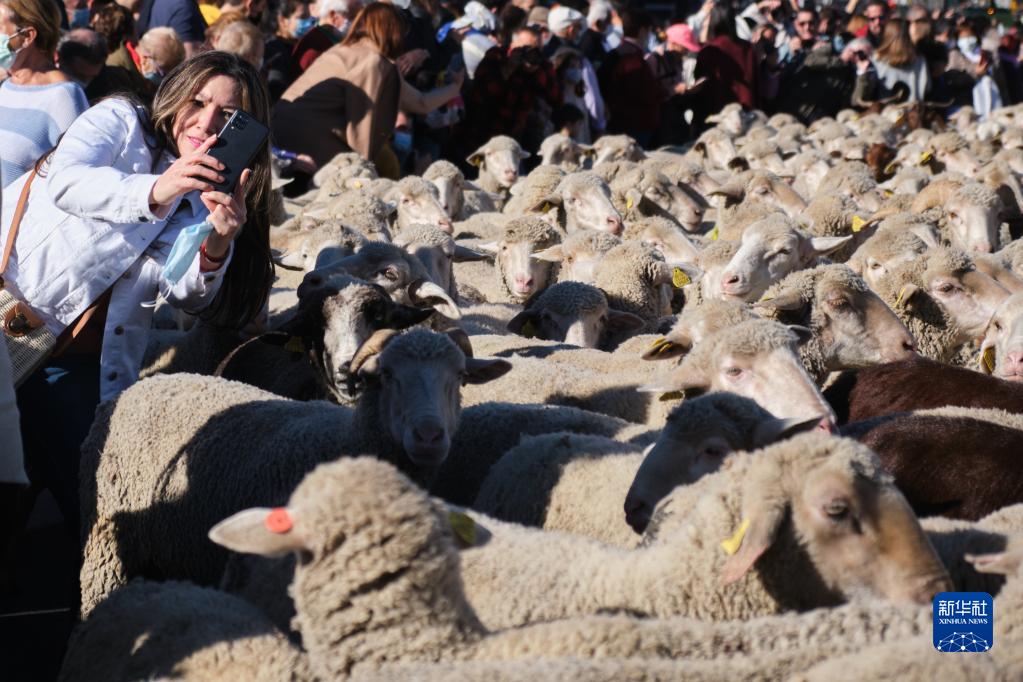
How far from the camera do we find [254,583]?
10.0 ft

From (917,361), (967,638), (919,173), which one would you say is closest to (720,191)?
(919,173)

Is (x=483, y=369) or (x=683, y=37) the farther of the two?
(x=683, y=37)

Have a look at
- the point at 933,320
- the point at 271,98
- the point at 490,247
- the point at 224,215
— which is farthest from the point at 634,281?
the point at 271,98

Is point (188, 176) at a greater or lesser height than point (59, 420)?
greater

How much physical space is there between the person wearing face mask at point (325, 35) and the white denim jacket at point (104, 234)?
23.8 ft

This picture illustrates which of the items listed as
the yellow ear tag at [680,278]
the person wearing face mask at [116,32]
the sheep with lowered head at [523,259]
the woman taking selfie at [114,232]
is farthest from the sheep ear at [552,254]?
the woman taking selfie at [114,232]

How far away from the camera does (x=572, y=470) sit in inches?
137

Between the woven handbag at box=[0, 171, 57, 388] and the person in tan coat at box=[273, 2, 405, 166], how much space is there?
6340 millimetres

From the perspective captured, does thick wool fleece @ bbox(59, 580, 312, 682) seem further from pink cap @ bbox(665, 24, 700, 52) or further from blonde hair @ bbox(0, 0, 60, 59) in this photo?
pink cap @ bbox(665, 24, 700, 52)

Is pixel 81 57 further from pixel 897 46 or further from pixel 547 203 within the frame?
pixel 897 46

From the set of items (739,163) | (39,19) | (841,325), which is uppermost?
(39,19)

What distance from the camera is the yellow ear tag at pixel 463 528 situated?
94.3 inches

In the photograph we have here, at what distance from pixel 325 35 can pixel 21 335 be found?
7.71 meters

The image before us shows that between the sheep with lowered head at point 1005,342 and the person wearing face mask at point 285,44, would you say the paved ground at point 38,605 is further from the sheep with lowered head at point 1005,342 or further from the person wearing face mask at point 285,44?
the person wearing face mask at point 285,44
